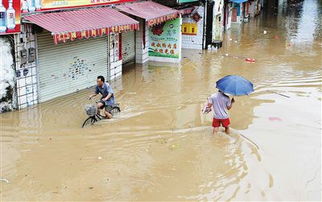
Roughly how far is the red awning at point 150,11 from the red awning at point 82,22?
3.33 ft

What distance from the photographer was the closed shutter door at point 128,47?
17.5m

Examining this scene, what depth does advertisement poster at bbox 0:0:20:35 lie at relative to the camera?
1057 centimetres

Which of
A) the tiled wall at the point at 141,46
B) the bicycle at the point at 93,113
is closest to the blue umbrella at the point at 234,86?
the bicycle at the point at 93,113

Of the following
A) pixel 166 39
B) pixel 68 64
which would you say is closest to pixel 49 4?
pixel 68 64

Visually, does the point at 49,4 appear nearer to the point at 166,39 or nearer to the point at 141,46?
the point at 141,46

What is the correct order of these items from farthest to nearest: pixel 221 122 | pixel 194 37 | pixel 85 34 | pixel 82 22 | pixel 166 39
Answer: pixel 194 37, pixel 166 39, pixel 82 22, pixel 85 34, pixel 221 122

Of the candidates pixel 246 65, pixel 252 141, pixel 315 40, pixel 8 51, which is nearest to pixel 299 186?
pixel 252 141

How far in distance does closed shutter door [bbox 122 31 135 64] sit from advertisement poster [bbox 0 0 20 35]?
6.73 m

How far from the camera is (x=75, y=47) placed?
13.9 m

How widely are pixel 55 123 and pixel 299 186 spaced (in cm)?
626

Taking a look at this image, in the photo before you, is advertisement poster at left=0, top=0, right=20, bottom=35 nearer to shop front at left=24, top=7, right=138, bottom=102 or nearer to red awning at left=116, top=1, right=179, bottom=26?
shop front at left=24, top=7, right=138, bottom=102

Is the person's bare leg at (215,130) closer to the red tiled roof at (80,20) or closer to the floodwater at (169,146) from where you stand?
the floodwater at (169,146)

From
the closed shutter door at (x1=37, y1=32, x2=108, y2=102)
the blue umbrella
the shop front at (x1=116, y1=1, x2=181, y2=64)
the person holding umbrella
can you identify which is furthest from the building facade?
the blue umbrella

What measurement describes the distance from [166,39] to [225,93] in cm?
936
